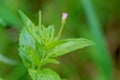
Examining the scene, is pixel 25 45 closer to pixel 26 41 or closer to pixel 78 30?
pixel 26 41

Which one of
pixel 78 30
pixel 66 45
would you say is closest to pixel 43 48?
pixel 66 45

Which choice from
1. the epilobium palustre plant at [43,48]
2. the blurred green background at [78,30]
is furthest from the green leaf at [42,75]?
A: the blurred green background at [78,30]

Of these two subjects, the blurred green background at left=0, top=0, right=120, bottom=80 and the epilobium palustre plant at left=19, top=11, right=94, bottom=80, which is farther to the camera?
the blurred green background at left=0, top=0, right=120, bottom=80

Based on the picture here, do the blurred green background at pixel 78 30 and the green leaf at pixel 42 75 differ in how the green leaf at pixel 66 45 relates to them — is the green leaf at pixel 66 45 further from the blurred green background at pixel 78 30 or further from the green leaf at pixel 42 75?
the blurred green background at pixel 78 30

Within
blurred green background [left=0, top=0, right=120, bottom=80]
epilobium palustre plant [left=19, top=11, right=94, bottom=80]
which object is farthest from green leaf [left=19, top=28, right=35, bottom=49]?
blurred green background [left=0, top=0, right=120, bottom=80]

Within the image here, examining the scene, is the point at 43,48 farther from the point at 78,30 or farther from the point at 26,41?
the point at 78,30

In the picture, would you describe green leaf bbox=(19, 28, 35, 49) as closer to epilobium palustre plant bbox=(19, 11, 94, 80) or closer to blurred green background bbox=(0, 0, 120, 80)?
epilobium palustre plant bbox=(19, 11, 94, 80)

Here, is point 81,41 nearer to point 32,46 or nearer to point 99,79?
point 32,46

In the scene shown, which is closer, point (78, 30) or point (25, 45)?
point (25, 45)
